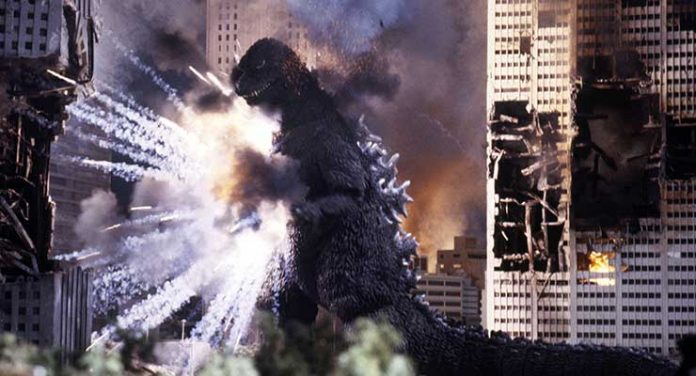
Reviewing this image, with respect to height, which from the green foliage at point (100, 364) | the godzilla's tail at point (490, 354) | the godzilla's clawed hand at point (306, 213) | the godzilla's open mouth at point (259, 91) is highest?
the godzilla's open mouth at point (259, 91)

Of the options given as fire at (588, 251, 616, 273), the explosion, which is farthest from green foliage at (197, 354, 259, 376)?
fire at (588, 251, 616, 273)

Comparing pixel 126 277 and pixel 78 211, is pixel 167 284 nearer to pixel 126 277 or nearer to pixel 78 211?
pixel 126 277

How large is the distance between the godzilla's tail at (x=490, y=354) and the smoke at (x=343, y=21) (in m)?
4.34

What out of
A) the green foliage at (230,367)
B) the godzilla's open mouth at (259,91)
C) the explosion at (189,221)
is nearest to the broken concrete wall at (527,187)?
the explosion at (189,221)

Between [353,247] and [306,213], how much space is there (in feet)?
2.31

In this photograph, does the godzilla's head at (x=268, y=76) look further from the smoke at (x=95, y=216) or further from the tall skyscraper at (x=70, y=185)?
the tall skyscraper at (x=70, y=185)

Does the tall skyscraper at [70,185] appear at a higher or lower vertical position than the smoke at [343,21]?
lower

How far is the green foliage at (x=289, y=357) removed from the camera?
1498 cm

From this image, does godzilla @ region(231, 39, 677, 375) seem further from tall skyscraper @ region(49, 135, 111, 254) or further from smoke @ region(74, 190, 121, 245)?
tall skyscraper @ region(49, 135, 111, 254)

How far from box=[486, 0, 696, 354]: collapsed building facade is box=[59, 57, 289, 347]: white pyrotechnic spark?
643 centimetres

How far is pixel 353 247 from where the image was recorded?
14.8 meters

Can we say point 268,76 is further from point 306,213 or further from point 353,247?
point 353,247

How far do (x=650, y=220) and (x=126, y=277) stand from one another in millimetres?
9612

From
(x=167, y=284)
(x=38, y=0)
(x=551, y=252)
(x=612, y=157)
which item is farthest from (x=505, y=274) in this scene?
(x=38, y=0)
